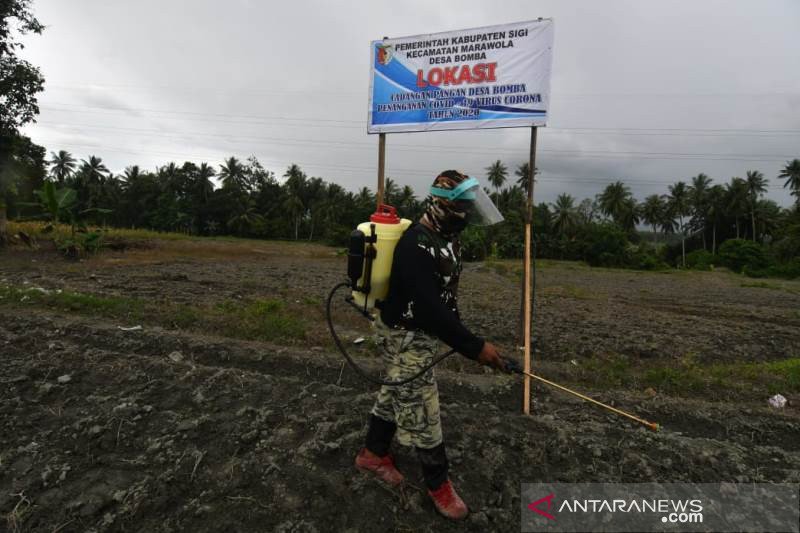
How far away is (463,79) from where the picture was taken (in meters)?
4.46

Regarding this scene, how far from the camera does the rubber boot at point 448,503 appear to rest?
2193 millimetres

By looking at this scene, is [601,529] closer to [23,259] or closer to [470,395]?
[470,395]

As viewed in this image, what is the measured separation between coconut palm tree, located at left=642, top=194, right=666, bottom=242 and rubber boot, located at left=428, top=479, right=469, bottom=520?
66774mm

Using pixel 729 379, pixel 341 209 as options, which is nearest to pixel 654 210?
pixel 341 209

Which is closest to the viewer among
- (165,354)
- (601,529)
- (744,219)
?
(601,529)

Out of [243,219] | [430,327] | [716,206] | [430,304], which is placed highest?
[716,206]

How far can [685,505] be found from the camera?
236cm

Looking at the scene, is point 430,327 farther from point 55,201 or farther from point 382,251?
point 55,201

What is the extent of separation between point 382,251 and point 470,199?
58cm

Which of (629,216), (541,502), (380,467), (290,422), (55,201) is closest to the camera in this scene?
(541,502)

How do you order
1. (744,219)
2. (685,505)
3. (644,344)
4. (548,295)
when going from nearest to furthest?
(685,505) → (644,344) → (548,295) → (744,219)

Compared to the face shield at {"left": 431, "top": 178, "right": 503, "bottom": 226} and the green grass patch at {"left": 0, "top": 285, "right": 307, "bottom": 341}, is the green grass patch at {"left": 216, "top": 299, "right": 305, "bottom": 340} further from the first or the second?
the face shield at {"left": 431, "top": 178, "right": 503, "bottom": 226}

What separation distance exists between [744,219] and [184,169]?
7328cm

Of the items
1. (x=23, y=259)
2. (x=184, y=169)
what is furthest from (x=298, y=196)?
(x=23, y=259)
